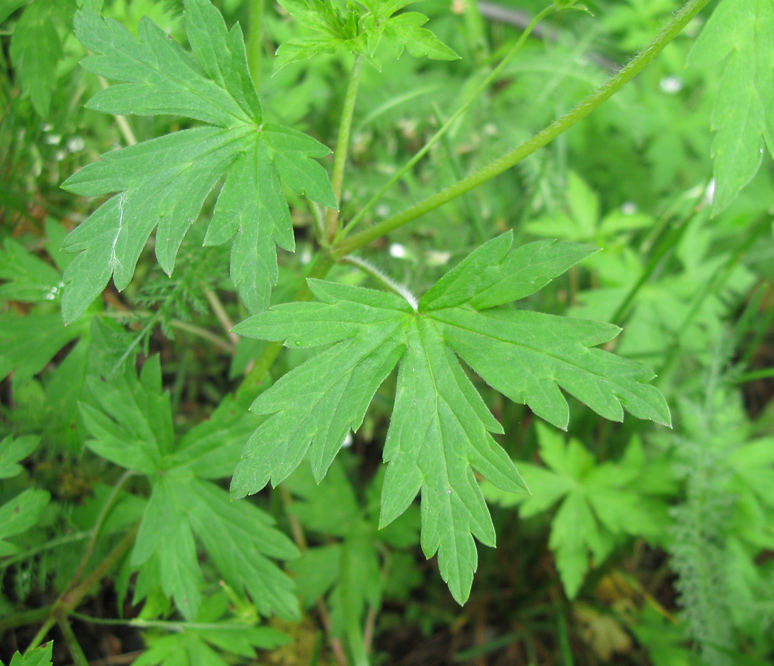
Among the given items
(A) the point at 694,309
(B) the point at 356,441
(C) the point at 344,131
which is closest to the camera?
(C) the point at 344,131

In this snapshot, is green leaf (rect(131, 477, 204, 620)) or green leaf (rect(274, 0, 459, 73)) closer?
green leaf (rect(274, 0, 459, 73))

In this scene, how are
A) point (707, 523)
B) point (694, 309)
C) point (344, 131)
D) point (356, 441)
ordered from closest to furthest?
point (344, 131)
point (707, 523)
point (694, 309)
point (356, 441)

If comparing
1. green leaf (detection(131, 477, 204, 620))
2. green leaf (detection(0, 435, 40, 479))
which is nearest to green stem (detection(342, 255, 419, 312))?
green leaf (detection(131, 477, 204, 620))

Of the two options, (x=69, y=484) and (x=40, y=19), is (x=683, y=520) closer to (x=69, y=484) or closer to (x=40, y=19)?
(x=69, y=484)

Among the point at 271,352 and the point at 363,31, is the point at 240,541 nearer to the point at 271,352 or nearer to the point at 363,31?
the point at 271,352

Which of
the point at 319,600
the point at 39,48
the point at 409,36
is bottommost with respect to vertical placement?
the point at 319,600

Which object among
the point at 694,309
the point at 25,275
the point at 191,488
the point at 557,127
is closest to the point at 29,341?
the point at 25,275

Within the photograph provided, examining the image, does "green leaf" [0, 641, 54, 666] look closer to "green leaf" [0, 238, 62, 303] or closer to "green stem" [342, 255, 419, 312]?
"green leaf" [0, 238, 62, 303]

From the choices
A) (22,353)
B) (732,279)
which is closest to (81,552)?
(22,353)

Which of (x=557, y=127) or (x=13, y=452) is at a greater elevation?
(x=557, y=127)
